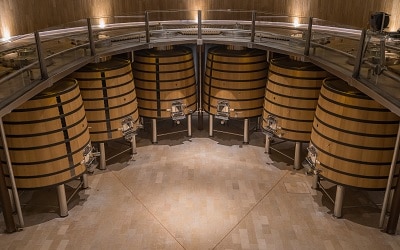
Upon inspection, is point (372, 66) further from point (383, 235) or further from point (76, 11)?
point (76, 11)

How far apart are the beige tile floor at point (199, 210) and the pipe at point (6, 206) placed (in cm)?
10

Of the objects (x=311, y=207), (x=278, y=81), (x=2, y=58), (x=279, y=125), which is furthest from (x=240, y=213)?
(x=2, y=58)

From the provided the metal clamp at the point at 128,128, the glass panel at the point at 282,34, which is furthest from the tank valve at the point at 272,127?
the metal clamp at the point at 128,128

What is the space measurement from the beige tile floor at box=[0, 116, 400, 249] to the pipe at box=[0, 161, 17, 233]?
0.32 feet

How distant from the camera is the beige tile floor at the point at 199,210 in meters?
4.16

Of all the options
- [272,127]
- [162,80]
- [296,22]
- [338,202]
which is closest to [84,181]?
[162,80]

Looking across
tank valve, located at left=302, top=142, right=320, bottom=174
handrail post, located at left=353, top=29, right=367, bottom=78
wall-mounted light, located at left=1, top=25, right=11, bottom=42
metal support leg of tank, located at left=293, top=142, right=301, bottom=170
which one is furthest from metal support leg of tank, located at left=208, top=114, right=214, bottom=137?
wall-mounted light, located at left=1, top=25, right=11, bottom=42

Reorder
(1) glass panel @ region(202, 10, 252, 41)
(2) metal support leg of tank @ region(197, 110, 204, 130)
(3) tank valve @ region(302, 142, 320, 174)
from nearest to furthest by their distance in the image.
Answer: (3) tank valve @ region(302, 142, 320, 174), (1) glass panel @ region(202, 10, 252, 41), (2) metal support leg of tank @ region(197, 110, 204, 130)

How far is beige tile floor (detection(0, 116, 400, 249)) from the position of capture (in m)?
4.16

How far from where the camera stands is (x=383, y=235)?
165 inches

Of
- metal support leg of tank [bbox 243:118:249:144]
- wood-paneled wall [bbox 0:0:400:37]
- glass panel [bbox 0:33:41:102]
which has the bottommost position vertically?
metal support leg of tank [bbox 243:118:249:144]

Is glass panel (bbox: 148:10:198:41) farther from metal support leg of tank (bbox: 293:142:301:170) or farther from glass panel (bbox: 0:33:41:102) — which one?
metal support leg of tank (bbox: 293:142:301:170)

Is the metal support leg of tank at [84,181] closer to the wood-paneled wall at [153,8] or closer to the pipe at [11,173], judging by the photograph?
the pipe at [11,173]

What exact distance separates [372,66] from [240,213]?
226 centimetres
